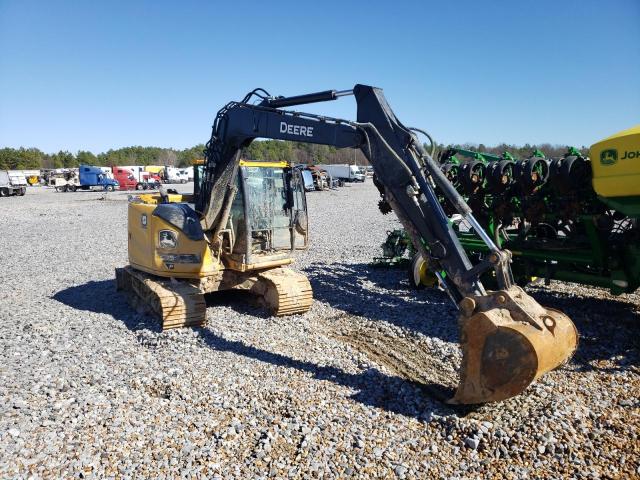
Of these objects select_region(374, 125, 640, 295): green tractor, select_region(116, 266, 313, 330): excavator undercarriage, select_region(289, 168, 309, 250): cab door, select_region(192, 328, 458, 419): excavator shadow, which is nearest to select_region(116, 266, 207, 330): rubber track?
select_region(116, 266, 313, 330): excavator undercarriage

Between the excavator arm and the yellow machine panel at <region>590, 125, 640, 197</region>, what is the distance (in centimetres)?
265

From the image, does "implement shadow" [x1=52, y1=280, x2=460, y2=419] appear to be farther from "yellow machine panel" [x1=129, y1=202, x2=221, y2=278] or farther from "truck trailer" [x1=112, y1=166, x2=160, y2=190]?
"truck trailer" [x1=112, y1=166, x2=160, y2=190]

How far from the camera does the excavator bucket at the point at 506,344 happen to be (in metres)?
4.18

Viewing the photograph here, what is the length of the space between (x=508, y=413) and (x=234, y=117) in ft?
16.3

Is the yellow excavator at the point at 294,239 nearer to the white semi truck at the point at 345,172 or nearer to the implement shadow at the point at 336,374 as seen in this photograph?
the implement shadow at the point at 336,374

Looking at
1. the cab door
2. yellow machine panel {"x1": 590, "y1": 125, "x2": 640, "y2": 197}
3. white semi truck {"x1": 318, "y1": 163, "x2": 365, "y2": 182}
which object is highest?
white semi truck {"x1": 318, "y1": 163, "x2": 365, "y2": 182}

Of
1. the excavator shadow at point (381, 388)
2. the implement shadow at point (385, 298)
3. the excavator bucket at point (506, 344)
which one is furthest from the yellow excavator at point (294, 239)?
the implement shadow at point (385, 298)

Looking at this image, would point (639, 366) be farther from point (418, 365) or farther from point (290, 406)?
point (290, 406)

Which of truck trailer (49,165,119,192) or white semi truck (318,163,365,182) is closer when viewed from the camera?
truck trailer (49,165,119,192)

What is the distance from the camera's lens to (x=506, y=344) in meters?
4.25

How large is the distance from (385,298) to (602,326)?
137 inches

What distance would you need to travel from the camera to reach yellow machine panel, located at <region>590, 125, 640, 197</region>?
246 inches

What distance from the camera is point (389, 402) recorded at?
16.4 ft

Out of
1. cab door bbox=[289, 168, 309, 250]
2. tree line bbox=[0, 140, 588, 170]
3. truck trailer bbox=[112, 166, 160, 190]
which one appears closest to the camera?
cab door bbox=[289, 168, 309, 250]
